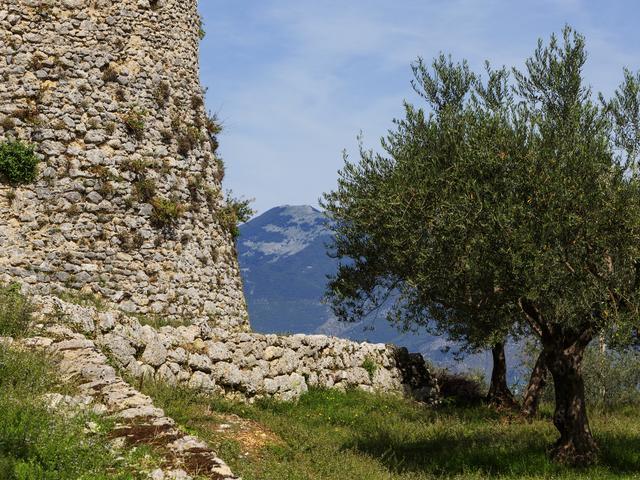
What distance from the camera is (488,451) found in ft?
54.0

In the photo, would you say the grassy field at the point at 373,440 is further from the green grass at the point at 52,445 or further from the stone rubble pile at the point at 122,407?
the green grass at the point at 52,445

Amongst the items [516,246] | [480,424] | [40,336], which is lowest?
[480,424]

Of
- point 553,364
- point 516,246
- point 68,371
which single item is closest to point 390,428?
point 553,364

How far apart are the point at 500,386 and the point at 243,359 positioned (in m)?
9.87

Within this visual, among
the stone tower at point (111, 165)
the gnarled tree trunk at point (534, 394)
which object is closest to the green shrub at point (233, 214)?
the stone tower at point (111, 165)

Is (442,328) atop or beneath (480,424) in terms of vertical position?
atop

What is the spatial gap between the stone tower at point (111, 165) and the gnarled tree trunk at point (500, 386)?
9085mm

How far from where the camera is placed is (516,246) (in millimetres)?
14008

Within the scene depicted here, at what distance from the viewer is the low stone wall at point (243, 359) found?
1650cm

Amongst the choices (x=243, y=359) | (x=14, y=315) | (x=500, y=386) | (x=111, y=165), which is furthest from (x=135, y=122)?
(x=500, y=386)

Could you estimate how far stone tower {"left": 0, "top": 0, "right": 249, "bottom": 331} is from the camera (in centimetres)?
2209

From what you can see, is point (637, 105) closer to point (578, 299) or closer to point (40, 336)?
point (578, 299)

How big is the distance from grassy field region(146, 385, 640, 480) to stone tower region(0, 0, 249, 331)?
623cm

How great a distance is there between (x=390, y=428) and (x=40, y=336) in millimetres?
9796
